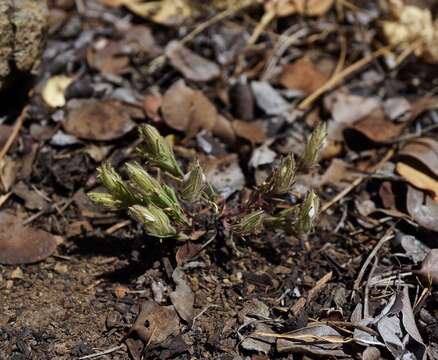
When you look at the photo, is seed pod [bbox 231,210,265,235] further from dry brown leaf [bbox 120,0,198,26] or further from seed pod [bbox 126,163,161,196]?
dry brown leaf [bbox 120,0,198,26]

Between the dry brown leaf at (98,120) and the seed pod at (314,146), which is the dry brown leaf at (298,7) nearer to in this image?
the dry brown leaf at (98,120)

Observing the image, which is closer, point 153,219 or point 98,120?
point 153,219

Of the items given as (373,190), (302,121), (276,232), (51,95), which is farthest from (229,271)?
(51,95)

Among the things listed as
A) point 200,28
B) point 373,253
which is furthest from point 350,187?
point 200,28

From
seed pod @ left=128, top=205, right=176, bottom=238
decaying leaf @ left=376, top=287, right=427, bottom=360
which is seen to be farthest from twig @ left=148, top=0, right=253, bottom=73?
decaying leaf @ left=376, top=287, right=427, bottom=360

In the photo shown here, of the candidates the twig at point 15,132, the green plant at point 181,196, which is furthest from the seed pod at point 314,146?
the twig at point 15,132

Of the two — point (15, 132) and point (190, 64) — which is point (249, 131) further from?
point (15, 132)
